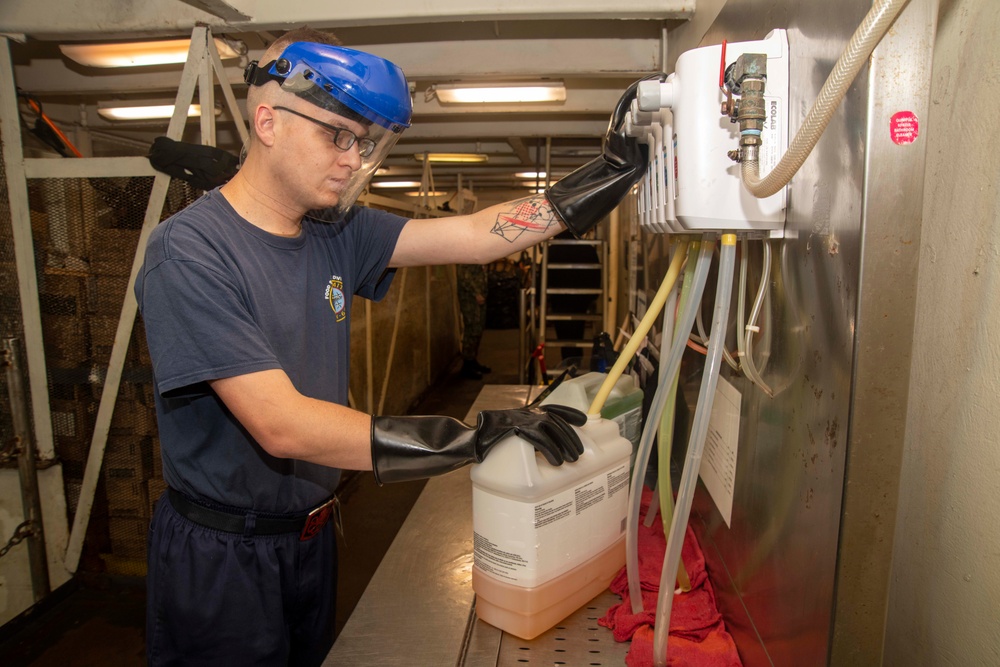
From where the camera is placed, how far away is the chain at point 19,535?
2.43 m

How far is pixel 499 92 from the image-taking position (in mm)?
3229

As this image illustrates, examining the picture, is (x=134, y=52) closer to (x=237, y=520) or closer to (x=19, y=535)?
(x=19, y=535)

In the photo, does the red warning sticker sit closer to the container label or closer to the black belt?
the container label

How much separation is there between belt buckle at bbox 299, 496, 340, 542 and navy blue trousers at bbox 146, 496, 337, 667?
0.9 inches

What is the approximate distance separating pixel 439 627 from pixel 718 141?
3.30 feet

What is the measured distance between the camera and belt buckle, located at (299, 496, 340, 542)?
4.25 feet

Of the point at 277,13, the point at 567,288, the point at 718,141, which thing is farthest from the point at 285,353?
the point at 567,288

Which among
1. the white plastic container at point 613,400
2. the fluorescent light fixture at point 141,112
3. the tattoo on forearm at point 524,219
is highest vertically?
the fluorescent light fixture at point 141,112

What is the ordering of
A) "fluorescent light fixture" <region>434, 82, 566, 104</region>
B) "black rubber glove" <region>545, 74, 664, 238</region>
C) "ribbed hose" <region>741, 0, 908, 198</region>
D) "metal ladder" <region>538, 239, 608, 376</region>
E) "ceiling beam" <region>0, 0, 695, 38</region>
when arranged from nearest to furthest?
"ribbed hose" <region>741, 0, 908, 198</region>, "black rubber glove" <region>545, 74, 664, 238</region>, "ceiling beam" <region>0, 0, 695, 38</region>, "fluorescent light fixture" <region>434, 82, 566, 104</region>, "metal ladder" <region>538, 239, 608, 376</region>

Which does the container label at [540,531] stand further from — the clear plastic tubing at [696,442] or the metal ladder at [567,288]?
the metal ladder at [567,288]

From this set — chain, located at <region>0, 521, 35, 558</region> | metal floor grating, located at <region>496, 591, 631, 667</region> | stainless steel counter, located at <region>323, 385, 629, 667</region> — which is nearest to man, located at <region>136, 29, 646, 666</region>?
stainless steel counter, located at <region>323, 385, 629, 667</region>

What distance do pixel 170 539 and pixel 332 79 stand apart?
1035 millimetres

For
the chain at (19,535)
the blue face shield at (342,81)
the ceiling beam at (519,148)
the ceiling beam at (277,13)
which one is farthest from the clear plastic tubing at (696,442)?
the ceiling beam at (519,148)

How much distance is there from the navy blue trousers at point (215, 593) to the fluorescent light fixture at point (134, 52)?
7.41ft
